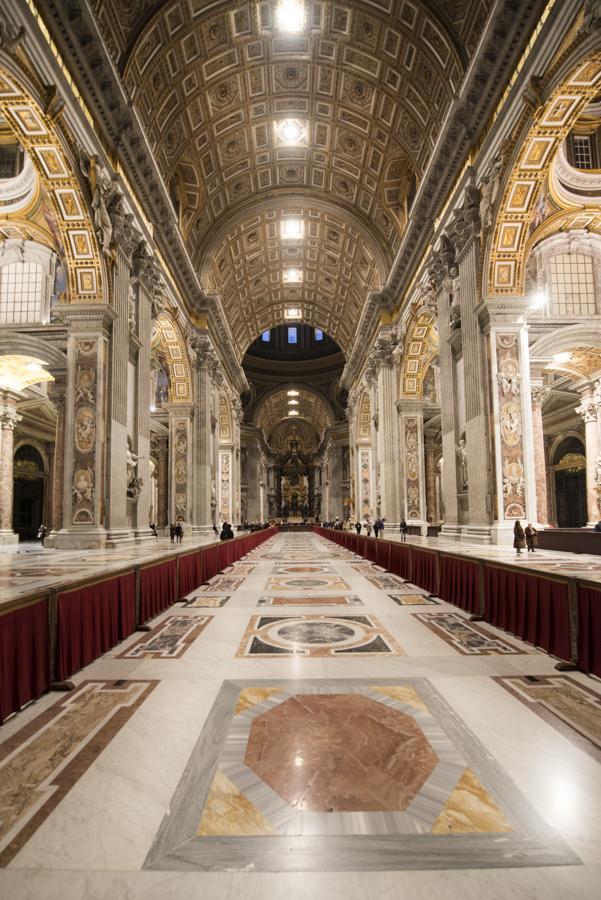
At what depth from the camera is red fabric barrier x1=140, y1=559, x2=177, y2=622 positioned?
5.93m

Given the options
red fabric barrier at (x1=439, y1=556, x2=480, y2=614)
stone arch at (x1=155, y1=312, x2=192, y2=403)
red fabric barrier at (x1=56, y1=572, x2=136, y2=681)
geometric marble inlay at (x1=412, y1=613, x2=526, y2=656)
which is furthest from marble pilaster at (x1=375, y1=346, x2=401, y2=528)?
red fabric barrier at (x1=56, y1=572, x2=136, y2=681)

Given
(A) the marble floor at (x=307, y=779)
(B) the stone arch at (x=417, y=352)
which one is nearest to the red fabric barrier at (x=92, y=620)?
(A) the marble floor at (x=307, y=779)

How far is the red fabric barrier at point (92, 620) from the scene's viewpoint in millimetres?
3951

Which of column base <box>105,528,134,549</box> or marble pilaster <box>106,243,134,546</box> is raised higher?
marble pilaster <box>106,243,134,546</box>

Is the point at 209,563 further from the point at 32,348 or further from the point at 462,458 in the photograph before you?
the point at 32,348

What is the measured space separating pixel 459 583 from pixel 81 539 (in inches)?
308

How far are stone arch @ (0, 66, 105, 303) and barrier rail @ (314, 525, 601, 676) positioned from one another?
9.29 m

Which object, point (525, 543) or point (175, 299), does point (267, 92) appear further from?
point (525, 543)

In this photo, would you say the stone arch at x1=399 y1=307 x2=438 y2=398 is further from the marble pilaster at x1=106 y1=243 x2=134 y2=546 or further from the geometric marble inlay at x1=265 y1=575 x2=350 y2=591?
the geometric marble inlay at x1=265 y1=575 x2=350 y2=591

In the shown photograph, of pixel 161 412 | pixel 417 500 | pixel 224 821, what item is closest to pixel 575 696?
pixel 224 821

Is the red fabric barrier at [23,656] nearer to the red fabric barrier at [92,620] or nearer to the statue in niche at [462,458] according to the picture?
the red fabric barrier at [92,620]

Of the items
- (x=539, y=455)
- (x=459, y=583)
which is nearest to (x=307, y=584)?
(x=459, y=583)

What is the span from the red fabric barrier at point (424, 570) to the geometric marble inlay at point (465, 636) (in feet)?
5.35

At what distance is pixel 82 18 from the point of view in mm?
9047
